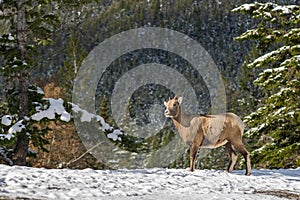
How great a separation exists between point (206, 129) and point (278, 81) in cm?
547

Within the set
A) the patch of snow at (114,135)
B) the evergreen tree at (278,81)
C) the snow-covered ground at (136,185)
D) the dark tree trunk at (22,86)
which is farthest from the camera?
the evergreen tree at (278,81)

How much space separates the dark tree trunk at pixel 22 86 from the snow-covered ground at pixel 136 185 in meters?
4.39

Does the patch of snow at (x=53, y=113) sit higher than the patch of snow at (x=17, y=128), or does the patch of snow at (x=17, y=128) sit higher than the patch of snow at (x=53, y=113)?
the patch of snow at (x=53, y=113)

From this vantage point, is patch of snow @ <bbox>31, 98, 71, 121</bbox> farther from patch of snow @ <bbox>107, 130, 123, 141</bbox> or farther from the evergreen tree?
the evergreen tree

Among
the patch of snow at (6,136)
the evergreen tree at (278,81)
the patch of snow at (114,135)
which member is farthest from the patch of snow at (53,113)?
the evergreen tree at (278,81)

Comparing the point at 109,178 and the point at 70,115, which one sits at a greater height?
the point at 70,115

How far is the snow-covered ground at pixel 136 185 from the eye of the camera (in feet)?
27.3

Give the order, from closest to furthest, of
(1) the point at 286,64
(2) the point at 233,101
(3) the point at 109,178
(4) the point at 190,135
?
(3) the point at 109,178, (4) the point at 190,135, (1) the point at 286,64, (2) the point at 233,101

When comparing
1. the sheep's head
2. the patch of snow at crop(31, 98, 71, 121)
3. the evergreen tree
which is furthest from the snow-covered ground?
the evergreen tree

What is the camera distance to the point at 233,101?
97.4 meters

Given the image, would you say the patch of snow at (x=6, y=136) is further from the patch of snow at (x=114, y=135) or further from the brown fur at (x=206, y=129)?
the brown fur at (x=206, y=129)

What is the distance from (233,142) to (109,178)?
4.82 meters

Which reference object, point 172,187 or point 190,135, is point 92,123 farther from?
point 172,187

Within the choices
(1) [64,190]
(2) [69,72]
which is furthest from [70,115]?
(2) [69,72]
